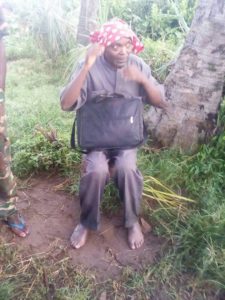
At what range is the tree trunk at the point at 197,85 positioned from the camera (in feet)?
11.2

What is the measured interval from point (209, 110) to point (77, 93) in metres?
1.52

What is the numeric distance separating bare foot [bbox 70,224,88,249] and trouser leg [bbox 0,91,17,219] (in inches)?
19.6

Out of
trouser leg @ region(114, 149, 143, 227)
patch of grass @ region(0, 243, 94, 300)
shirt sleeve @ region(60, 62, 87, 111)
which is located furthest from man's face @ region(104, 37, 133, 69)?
patch of grass @ region(0, 243, 94, 300)

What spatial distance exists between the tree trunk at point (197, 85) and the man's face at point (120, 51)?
107cm

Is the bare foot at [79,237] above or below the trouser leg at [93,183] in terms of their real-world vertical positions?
below

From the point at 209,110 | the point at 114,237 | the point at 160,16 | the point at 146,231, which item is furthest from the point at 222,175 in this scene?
the point at 160,16

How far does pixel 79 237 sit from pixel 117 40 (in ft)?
4.86

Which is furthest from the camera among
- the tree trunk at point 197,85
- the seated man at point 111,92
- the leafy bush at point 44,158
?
the leafy bush at point 44,158

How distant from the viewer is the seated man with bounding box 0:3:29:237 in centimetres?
248

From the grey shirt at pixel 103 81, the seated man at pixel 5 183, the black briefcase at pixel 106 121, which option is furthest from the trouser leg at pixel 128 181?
the seated man at pixel 5 183

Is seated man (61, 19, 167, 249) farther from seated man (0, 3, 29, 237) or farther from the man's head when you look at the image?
seated man (0, 3, 29, 237)

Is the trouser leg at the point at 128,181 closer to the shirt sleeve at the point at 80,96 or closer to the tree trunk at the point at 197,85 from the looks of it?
the shirt sleeve at the point at 80,96

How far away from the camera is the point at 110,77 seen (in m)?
2.81

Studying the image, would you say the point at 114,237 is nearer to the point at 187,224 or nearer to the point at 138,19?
the point at 187,224
